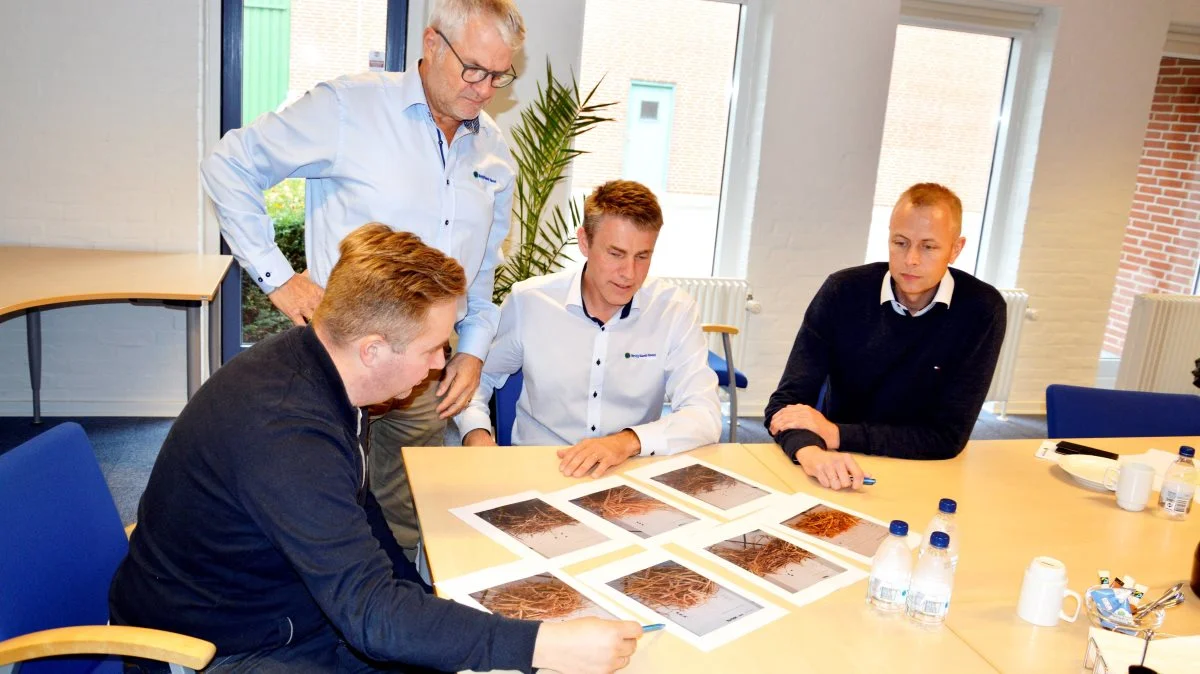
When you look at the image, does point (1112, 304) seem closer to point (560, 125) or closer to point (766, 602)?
point (560, 125)

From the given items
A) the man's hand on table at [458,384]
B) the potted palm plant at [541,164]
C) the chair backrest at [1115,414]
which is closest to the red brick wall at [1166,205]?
the chair backrest at [1115,414]

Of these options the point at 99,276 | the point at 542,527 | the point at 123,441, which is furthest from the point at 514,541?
the point at 123,441

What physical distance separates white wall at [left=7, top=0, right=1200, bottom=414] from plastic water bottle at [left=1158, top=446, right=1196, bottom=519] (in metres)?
3.07

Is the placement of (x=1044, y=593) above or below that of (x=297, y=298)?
below

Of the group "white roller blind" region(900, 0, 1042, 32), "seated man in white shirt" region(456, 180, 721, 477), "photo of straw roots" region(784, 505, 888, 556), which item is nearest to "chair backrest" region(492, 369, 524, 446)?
"seated man in white shirt" region(456, 180, 721, 477)

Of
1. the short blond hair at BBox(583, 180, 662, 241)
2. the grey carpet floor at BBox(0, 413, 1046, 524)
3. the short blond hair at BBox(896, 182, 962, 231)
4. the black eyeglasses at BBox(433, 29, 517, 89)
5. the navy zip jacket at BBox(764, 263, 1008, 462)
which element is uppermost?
the black eyeglasses at BBox(433, 29, 517, 89)

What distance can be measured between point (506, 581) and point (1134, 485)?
5.02ft

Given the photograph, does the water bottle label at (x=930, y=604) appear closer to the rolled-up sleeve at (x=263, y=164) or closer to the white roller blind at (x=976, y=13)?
the rolled-up sleeve at (x=263, y=164)

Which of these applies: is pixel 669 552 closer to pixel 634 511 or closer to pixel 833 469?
pixel 634 511

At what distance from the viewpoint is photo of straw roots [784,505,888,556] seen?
1837 mm

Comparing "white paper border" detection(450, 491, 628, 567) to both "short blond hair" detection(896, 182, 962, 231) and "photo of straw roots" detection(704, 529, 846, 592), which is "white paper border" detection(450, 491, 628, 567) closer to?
"photo of straw roots" detection(704, 529, 846, 592)

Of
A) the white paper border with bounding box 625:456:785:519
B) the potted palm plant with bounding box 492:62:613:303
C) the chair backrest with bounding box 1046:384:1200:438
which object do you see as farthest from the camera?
the potted palm plant with bounding box 492:62:613:303

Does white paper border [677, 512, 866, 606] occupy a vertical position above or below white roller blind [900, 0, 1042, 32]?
below

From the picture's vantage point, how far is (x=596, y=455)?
2.10 m
